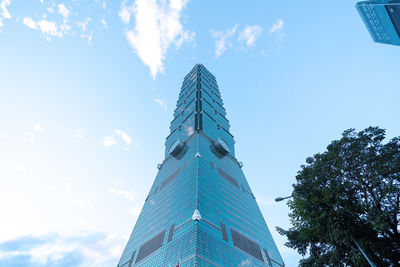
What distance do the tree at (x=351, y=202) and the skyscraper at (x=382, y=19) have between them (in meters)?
88.6

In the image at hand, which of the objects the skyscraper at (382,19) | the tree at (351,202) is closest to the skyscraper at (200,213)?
the tree at (351,202)

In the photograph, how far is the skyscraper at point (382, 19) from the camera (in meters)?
78.9

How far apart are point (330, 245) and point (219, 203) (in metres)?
45.6

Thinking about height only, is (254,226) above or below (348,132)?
above

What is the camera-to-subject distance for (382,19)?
85875 millimetres

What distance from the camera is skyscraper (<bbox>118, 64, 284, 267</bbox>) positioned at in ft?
165

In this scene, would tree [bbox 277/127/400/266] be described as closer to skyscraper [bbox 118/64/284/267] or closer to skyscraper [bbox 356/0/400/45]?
skyscraper [bbox 118/64/284/267]

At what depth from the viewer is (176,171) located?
283ft

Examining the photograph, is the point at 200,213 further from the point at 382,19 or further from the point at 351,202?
the point at 382,19

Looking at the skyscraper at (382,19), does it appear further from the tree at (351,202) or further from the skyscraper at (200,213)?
the tree at (351,202)

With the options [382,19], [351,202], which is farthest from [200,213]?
[382,19]

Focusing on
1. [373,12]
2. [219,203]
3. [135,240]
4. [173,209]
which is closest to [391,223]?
[219,203]

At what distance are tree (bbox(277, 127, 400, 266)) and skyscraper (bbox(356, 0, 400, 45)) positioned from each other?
8858 centimetres

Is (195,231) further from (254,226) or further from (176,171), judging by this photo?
(176,171)
